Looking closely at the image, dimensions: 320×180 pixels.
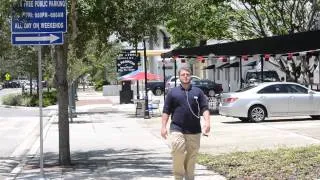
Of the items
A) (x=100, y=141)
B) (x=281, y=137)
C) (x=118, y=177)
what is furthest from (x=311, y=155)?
(x=100, y=141)

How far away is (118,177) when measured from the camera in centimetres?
1098

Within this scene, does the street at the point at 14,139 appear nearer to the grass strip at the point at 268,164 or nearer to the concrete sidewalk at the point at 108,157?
the concrete sidewalk at the point at 108,157

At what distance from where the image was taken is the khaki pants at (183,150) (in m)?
8.74

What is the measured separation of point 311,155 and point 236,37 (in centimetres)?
2356

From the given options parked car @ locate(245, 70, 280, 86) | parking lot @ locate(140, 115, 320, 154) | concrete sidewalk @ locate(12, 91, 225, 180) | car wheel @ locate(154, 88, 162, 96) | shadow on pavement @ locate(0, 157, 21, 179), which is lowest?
shadow on pavement @ locate(0, 157, 21, 179)

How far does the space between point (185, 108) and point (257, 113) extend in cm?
1447

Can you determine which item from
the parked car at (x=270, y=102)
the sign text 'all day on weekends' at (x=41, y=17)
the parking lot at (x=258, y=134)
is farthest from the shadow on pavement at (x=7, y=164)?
the parked car at (x=270, y=102)

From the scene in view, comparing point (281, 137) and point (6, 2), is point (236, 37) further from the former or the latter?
point (6, 2)

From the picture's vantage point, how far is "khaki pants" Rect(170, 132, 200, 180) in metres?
8.74

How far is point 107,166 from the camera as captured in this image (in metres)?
12.6

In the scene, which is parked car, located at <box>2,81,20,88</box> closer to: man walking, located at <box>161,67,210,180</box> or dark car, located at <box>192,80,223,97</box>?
dark car, located at <box>192,80,223,97</box>

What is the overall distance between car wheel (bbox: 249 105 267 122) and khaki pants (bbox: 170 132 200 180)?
556 inches

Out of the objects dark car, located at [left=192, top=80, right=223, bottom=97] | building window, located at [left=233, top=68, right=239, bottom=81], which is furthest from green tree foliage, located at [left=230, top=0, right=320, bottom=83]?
building window, located at [left=233, top=68, right=239, bottom=81]

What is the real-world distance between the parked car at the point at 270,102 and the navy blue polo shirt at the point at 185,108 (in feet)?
46.2
